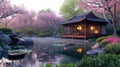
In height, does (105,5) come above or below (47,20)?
above

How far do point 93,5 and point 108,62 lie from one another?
15956 millimetres

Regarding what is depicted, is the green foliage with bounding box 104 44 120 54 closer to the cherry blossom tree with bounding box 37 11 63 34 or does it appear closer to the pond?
the pond

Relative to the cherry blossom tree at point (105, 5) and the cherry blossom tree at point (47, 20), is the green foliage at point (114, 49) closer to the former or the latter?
the cherry blossom tree at point (105, 5)

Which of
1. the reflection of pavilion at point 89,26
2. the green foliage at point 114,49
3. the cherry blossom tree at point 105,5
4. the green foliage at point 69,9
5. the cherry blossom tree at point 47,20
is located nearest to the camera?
the green foliage at point 114,49

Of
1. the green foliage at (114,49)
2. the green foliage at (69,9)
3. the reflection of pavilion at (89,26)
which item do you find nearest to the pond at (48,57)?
the green foliage at (114,49)

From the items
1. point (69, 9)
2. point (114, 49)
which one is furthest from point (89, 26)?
point (69, 9)

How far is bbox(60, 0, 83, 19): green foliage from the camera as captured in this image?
43.4 m

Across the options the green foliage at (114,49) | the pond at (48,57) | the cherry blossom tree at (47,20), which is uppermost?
the cherry blossom tree at (47,20)

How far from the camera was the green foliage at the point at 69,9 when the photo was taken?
43406mm

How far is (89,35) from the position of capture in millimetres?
23625

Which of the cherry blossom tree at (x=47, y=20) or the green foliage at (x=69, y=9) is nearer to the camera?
the cherry blossom tree at (x=47, y=20)

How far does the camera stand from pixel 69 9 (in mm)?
43906

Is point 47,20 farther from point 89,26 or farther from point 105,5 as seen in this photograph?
point 105,5

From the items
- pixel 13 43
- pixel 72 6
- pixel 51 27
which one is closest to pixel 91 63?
pixel 13 43
